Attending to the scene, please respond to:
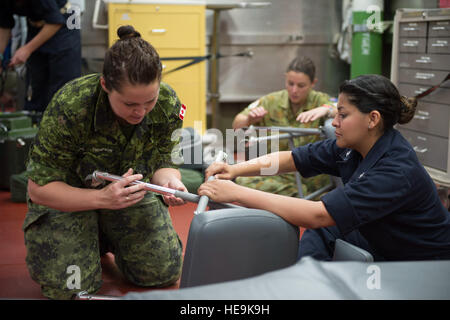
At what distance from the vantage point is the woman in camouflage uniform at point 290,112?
2787mm

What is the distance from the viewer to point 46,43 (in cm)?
322

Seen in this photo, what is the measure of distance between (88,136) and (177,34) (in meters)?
2.45

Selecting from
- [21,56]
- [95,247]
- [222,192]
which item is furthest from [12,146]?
[222,192]

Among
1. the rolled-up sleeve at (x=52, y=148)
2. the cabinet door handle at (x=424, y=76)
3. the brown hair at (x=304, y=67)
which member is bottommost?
the rolled-up sleeve at (x=52, y=148)

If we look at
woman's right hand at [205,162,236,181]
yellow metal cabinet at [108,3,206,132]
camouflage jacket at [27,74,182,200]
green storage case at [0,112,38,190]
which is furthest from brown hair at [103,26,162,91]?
yellow metal cabinet at [108,3,206,132]

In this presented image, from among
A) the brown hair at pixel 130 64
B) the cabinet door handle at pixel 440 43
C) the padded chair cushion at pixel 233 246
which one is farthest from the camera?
the cabinet door handle at pixel 440 43

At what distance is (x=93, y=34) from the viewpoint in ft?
14.7

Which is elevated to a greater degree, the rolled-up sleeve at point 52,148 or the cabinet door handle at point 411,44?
the cabinet door handle at point 411,44

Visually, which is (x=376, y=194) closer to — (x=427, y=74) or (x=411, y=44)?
A: (x=427, y=74)

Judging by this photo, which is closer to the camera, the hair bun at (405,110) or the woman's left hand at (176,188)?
the hair bun at (405,110)

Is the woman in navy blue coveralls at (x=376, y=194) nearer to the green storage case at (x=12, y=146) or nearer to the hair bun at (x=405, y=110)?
the hair bun at (x=405, y=110)

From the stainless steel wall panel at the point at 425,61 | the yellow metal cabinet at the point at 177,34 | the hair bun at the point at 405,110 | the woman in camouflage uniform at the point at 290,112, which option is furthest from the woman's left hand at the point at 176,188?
the yellow metal cabinet at the point at 177,34

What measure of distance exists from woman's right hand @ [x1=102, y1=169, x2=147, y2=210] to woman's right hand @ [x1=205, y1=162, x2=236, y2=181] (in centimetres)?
22

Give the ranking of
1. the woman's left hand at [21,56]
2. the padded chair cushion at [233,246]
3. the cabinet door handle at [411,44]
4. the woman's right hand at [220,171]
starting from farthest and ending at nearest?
the woman's left hand at [21,56], the cabinet door handle at [411,44], the woman's right hand at [220,171], the padded chair cushion at [233,246]
